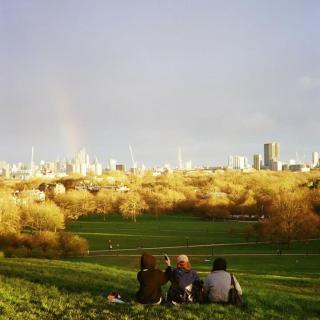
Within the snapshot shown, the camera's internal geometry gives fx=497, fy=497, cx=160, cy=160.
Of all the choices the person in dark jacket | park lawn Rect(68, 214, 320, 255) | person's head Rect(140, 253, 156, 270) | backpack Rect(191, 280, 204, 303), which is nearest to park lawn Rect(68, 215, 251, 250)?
park lawn Rect(68, 214, 320, 255)

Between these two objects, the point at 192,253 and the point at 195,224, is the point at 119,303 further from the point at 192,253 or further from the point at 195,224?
the point at 195,224

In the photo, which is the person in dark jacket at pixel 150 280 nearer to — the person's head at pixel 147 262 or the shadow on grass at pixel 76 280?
the person's head at pixel 147 262

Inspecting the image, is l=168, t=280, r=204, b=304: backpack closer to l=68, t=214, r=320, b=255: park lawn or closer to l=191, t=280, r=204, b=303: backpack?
l=191, t=280, r=204, b=303: backpack

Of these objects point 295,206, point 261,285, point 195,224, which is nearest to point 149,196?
point 195,224

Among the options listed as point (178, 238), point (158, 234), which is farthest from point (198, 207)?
point (178, 238)

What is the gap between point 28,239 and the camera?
172 ft

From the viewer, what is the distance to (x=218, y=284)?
11.1 metres

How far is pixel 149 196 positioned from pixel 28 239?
72873mm

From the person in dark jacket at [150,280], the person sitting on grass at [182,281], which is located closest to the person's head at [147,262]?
the person in dark jacket at [150,280]

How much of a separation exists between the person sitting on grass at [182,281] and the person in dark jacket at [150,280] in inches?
8.3

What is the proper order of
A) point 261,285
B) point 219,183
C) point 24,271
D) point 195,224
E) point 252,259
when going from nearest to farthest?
point 24,271 < point 261,285 < point 252,259 < point 195,224 < point 219,183

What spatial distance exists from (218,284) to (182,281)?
811 millimetres

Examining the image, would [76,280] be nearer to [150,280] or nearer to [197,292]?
[150,280]

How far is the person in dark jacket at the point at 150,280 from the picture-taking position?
1110cm
